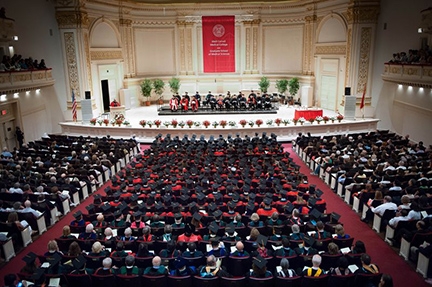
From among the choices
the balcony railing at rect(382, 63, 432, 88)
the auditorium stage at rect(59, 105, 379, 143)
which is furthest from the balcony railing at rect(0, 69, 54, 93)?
the balcony railing at rect(382, 63, 432, 88)

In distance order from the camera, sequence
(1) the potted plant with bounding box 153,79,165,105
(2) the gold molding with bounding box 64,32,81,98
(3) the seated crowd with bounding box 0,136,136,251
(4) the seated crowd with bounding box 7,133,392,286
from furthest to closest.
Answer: (1) the potted plant with bounding box 153,79,165,105, (2) the gold molding with bounding box 64,32,81,98, (3) the seated crowd with bounding box 0,136,136,251, (4) the seated crowd with bounding box 7,133,392,286

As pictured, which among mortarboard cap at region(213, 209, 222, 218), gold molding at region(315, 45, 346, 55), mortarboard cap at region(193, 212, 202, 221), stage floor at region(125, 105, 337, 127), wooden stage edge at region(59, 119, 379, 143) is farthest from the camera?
gold molding at region(315, 45, 346, 55)

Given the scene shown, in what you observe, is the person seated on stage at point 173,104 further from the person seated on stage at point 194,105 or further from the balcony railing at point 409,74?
the balcony railing at point 409,74

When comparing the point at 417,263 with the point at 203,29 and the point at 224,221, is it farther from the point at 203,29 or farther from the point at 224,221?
the point at 203,29

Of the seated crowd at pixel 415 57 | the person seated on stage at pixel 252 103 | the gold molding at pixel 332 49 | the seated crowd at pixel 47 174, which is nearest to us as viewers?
the seated crowd at pixel 47 174

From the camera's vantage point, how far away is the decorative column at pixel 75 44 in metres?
23.2

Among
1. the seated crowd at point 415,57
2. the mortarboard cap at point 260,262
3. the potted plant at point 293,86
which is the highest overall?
the seated crowd at point 415,57

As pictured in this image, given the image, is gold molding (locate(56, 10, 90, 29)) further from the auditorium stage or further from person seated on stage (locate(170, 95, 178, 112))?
person seated on stage (locate(170, 95, 178, 112))

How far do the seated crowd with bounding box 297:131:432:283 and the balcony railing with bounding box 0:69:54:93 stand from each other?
14.8 metres

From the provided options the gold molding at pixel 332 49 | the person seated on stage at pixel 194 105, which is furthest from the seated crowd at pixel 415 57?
the person seated on stage at pixel 194 105

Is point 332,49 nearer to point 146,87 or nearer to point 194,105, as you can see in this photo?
point 194,105

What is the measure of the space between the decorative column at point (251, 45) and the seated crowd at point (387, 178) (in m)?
14.6

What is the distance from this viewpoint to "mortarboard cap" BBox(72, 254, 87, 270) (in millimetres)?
7137

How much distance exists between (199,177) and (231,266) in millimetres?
5684
